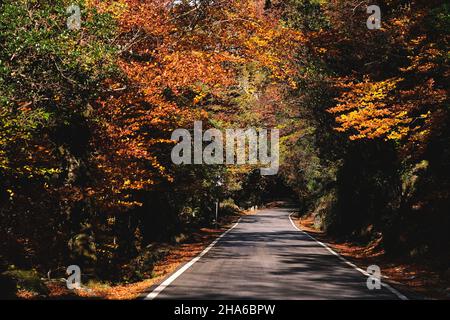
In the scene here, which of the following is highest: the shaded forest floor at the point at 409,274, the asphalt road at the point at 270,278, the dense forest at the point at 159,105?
the dense forest at the point at 159,105

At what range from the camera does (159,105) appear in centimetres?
1555

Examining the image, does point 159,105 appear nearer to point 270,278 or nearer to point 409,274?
point 270,278

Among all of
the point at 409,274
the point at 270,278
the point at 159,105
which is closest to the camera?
the point at 270,278

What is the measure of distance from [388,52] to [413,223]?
5756 millimetres

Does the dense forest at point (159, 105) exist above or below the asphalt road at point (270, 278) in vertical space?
above

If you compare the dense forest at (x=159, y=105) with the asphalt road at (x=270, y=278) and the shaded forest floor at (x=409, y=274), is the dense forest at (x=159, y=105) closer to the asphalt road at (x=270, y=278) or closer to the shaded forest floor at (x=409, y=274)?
the shaded forest floor at (x=409, y=274)

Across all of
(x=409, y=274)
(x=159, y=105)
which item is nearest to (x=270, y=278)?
(x=409, y=274)

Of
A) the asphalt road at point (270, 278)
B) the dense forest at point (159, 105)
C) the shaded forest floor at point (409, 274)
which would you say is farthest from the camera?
the dense forest at point (159, 105)

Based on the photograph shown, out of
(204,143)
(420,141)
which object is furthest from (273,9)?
(420,141)

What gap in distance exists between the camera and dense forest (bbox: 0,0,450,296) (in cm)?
1057

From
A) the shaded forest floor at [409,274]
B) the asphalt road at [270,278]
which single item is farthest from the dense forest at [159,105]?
the asphalt road at [270,278]

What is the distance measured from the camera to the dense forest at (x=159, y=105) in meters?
10.6
